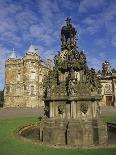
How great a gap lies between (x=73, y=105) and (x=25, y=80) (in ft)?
155

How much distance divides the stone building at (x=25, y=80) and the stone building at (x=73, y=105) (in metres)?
44.2

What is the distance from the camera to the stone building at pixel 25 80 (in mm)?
58031

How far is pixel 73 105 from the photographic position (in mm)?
12867

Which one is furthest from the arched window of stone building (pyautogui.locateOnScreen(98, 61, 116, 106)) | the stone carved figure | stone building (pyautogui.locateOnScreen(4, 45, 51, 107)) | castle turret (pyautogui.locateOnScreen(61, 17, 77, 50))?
the stone carved figure

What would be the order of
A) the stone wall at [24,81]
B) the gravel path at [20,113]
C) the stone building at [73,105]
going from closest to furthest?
1. the stone building at [73,105]
2. the gravel path at [20,113]
3. the stone wall at [24,81]

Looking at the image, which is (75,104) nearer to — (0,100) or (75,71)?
(75,71)

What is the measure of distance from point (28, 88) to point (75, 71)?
44.8 metres

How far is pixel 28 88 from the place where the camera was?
58.2 meters

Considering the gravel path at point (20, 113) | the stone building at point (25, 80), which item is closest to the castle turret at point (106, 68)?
the stone building at point (25, 80)

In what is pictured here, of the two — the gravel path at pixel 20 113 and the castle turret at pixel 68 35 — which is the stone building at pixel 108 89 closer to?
the gravel path at pixel 20 113

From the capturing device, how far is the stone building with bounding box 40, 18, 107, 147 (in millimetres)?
12477

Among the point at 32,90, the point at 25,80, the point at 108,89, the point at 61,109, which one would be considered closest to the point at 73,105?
the point at 61,109

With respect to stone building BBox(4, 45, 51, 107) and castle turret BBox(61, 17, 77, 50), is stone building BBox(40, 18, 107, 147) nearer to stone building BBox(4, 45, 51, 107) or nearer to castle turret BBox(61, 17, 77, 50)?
castle turret BBox(61, 17, 77, 50)

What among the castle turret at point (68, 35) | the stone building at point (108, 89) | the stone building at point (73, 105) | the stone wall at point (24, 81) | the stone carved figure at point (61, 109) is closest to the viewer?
the stone building at point (73, 105)
